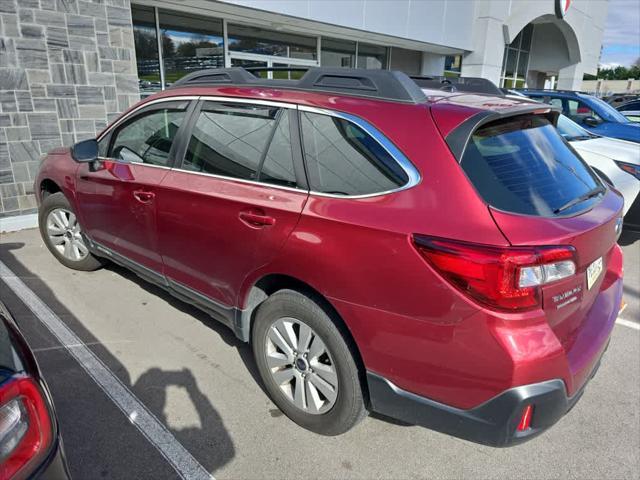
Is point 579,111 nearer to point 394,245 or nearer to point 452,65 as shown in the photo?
point 394,245

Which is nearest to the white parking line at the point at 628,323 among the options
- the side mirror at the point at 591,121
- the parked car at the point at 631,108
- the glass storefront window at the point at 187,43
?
the side mirror at the point at 591,121

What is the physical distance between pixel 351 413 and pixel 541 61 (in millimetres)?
24238

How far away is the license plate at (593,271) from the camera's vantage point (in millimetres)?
2080

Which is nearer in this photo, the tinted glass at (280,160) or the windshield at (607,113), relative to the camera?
the tinted glass at (280,160)

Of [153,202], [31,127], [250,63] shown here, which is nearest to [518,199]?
[153,202]

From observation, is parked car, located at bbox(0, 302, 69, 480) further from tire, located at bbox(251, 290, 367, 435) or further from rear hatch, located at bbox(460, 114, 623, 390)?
rear hatch, located at bbox(460, 114, 623, 390)

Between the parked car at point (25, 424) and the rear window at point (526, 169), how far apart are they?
5.73 ft

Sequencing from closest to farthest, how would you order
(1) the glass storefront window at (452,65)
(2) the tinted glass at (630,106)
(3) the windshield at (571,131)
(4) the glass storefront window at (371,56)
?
(3) the windshield at (571,131)
(4) the glass storefront window at (371,56)
(2) the tinted glass at (630,106)
(1) the glass storefront window at (452,65)

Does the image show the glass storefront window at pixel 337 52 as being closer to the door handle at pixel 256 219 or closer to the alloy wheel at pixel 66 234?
the alloy wheel at pixel 66 234

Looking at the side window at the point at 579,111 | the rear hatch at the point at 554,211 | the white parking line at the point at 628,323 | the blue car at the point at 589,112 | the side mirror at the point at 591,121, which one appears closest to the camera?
the rear hatch at the point at 554,211

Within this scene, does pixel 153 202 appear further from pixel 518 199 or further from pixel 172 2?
pixel 172 2

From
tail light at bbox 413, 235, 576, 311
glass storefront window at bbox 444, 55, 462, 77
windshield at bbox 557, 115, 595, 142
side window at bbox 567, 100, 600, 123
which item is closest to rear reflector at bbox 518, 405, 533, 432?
tail light at bbox 413, 235, 576, 311

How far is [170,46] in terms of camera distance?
28.1ft

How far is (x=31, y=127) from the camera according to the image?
19.4ft
